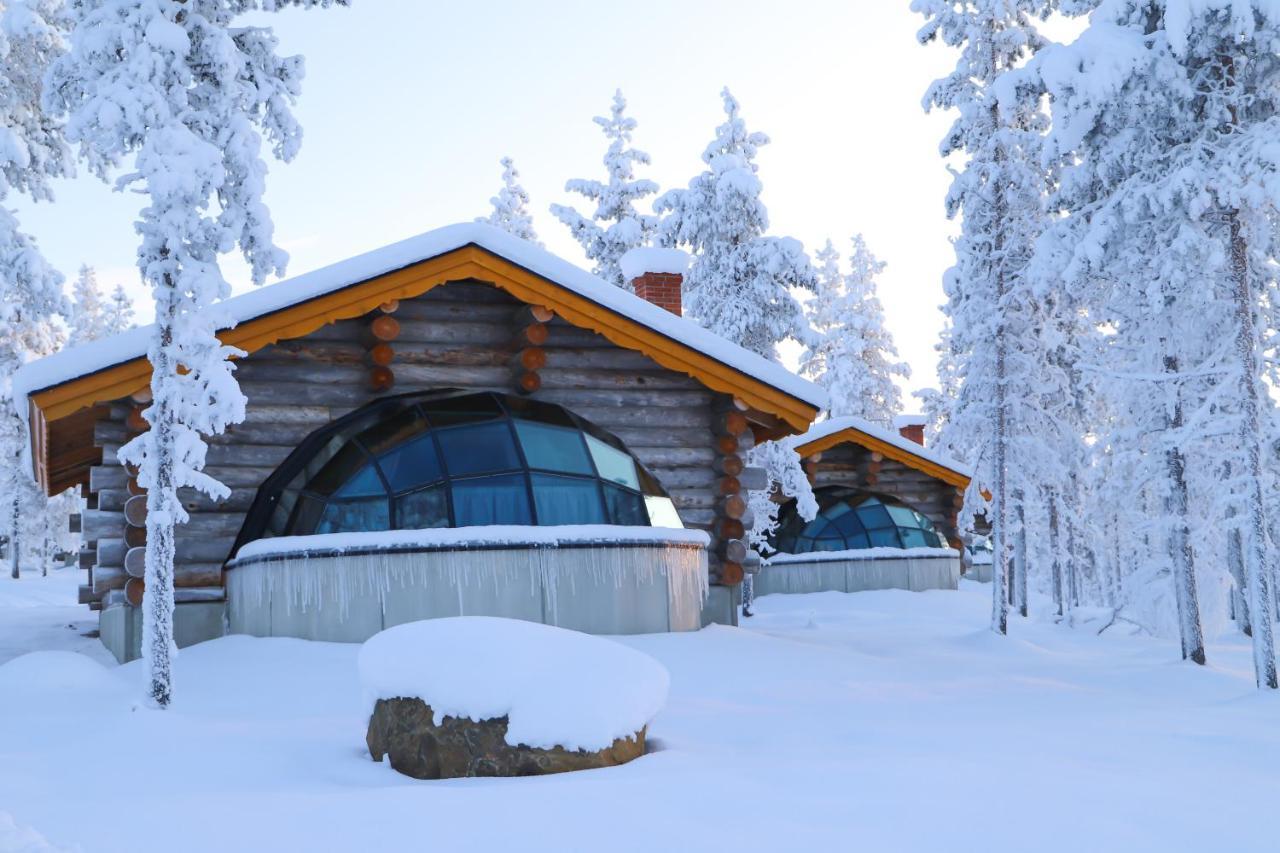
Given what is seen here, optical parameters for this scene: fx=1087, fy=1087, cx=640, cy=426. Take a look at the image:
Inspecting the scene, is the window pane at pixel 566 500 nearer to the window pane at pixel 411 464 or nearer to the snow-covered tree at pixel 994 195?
the window pane at pixel 411 464

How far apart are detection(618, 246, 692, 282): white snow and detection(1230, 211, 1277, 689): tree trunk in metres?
6.94

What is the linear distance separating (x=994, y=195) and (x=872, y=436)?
21.1 ft

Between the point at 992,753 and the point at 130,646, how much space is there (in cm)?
895

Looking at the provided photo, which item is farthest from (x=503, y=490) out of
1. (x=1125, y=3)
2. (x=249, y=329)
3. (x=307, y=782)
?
(x=1125, y=3)

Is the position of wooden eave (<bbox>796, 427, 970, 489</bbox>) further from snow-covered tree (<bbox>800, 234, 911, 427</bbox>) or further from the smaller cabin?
snow-covered tree (<bbox>800, 234, 911, 427</bbox>)

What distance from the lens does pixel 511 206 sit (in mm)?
36375

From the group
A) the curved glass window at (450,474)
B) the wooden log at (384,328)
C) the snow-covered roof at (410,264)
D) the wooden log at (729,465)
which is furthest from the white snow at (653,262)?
the wooden log at (384,328)

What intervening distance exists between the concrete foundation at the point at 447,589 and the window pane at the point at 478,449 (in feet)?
3.48

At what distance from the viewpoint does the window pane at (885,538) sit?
76.6 ft

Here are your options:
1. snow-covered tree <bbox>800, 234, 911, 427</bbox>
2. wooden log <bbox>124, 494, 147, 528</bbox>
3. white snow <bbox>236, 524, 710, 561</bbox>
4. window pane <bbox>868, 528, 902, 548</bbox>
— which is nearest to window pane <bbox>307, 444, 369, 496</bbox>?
white snow <bbox>236, 524, 710, 561</bbox>

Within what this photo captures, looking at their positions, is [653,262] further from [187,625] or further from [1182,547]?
[1182,547]

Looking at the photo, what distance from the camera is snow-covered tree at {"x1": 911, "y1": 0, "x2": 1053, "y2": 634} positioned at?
18391mm

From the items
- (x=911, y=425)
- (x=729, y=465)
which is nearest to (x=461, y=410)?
(x=729, y=465)

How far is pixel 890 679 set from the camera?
10.5 meters
